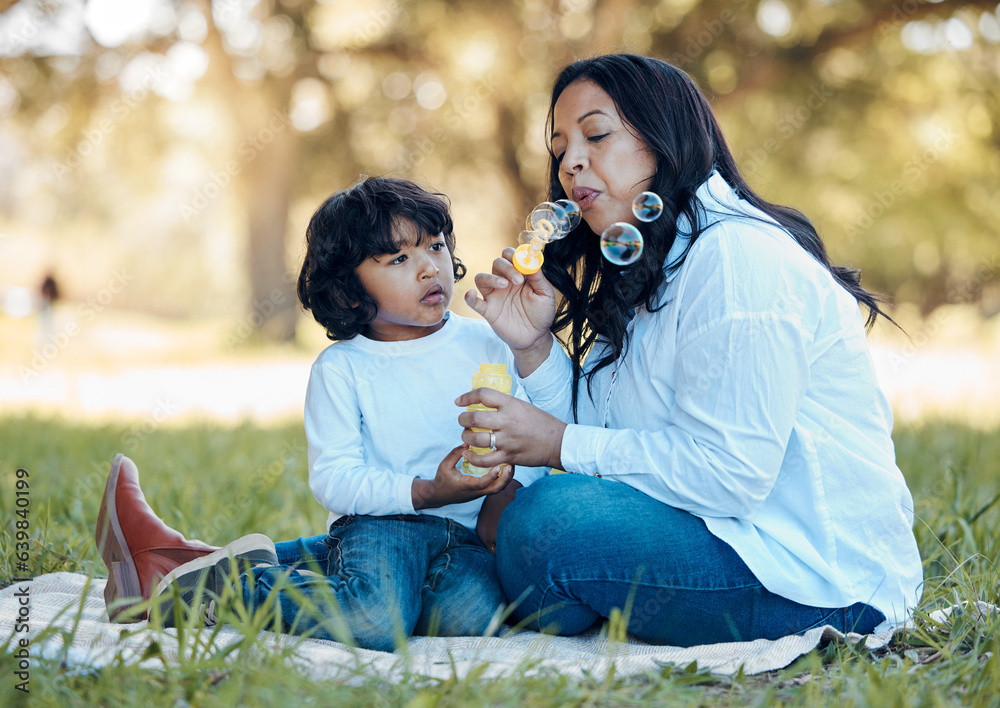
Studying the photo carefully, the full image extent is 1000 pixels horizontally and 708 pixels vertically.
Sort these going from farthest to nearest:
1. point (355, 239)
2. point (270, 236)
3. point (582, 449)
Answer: point (270, 236)
point (355, 239)
point (582, 449)

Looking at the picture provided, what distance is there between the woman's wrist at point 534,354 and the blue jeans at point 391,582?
45 cm

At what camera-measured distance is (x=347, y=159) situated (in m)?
11.5

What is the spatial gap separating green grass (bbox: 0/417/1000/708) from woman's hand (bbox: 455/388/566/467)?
19.4 inches

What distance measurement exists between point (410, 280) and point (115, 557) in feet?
3.33

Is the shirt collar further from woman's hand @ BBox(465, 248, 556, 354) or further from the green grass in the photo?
the green grass

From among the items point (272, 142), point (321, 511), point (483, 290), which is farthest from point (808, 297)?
point (272, 142)

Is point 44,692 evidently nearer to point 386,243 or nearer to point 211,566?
point 211,566

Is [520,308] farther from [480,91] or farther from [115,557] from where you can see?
[480,91]

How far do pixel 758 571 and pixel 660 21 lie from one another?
892 centimetres

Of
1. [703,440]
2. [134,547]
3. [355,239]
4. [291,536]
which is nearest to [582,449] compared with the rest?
[703,440]

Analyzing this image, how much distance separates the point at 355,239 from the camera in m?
2.25

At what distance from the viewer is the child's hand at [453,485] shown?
1.95 metres

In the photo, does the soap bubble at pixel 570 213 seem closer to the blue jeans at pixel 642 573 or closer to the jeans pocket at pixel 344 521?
the blue jeans at pixel 642 573

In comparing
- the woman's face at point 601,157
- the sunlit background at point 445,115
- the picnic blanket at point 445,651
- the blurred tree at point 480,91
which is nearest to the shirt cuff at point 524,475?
the picnic blanket at point 445,651
